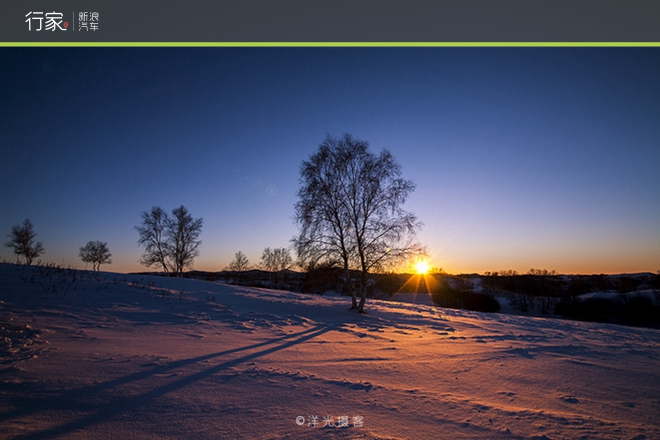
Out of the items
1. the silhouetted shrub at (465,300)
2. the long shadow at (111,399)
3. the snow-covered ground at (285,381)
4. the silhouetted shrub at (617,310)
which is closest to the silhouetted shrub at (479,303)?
the silhouetted shrub at (465,300)

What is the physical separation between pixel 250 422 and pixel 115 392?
149 centimetres

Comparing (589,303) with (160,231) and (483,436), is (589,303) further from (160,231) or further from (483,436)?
(160,231)

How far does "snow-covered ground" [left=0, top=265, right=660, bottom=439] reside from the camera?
2387 millimetres

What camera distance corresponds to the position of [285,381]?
3.34m

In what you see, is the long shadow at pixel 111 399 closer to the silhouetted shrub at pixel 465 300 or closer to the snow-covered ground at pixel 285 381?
the snow-covered ground at pixel 285 381

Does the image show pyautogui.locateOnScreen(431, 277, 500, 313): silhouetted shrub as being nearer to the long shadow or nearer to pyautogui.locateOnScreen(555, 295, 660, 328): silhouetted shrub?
pyautogui.locateOnScreen(555, 295, 660, 328): silhouetted shrub

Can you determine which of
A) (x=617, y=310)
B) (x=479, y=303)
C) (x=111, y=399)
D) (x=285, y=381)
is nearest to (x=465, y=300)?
(x=479, y=303)

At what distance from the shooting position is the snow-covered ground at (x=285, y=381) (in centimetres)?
239

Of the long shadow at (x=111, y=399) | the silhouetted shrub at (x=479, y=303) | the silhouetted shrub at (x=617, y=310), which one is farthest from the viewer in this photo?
the silhouetted shrub at (x=479, y=303)

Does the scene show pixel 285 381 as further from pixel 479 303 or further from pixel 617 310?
pixel 617 310

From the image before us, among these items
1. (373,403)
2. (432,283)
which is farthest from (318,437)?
(432,283)

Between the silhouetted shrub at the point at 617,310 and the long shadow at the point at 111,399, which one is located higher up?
the long shadow at the point at 111,399

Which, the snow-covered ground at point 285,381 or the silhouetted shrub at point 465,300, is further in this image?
the silhouetted shrub at point 465,300

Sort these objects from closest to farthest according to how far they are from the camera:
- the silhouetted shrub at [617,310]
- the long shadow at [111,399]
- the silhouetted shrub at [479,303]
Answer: the long shadow at [111,399] → the silhouetted shrub at [617,310] → the silhouetted shrub at [479,303]
